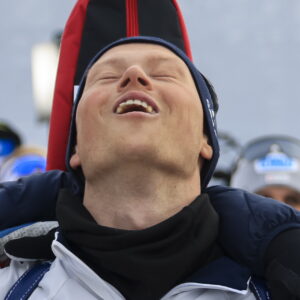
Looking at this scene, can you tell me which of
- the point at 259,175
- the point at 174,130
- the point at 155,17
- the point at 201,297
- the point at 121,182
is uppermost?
the point at 155,17

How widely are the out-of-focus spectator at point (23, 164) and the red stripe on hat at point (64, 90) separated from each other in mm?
2090

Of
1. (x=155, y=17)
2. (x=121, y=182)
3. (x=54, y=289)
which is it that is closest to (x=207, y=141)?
(x=121, y=182)

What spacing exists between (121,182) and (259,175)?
2257mm

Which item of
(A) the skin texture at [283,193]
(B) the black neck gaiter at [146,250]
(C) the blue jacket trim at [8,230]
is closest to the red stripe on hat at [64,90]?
(C) the blue jacket trim at [8,230]

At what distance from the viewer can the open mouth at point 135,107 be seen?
2076 millimetres

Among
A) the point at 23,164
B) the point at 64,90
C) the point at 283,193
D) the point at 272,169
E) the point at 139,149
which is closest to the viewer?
the point at 139,149

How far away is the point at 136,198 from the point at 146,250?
0.24m

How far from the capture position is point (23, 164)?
473 centimetres

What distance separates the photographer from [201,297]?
6.11 feet

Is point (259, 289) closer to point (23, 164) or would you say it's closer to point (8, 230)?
point (8, 230)

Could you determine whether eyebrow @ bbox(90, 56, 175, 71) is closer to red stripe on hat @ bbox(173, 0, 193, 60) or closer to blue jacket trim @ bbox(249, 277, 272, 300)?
red stripe on hat @ bbox(173, 0, 193, 60)

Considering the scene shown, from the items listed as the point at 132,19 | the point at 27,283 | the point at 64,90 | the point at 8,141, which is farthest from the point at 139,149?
the point at 8,141

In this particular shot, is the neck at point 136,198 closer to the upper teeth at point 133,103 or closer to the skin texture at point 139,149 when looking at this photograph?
the skin texture at point 139,149

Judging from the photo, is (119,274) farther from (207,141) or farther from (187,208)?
(207,141)
